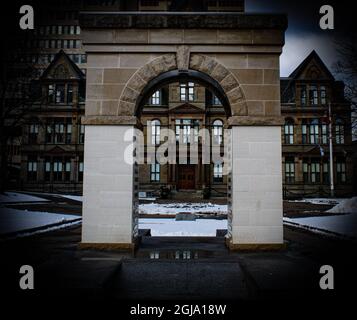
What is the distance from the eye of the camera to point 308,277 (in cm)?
483

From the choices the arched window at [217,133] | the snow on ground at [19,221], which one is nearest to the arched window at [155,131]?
the arched window at [217,133]

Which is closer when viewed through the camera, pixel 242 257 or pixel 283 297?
pixel 283 297

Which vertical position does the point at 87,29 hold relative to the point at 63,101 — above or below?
below

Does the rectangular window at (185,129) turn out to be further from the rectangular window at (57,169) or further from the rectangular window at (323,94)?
the rectangular window at (323,94)

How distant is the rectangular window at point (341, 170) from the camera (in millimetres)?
37312

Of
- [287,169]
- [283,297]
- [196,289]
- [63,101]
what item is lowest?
[196,289]

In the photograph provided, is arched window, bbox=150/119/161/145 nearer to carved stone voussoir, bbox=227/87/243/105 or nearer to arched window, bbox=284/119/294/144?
arched window, bbox=284/119/294/144

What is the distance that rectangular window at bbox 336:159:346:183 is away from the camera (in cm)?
3731

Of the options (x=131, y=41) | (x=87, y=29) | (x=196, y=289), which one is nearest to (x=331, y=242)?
(x=196, y=289)

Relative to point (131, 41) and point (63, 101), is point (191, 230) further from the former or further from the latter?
point (63, 101)

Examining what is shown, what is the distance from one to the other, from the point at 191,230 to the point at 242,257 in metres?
4.98
